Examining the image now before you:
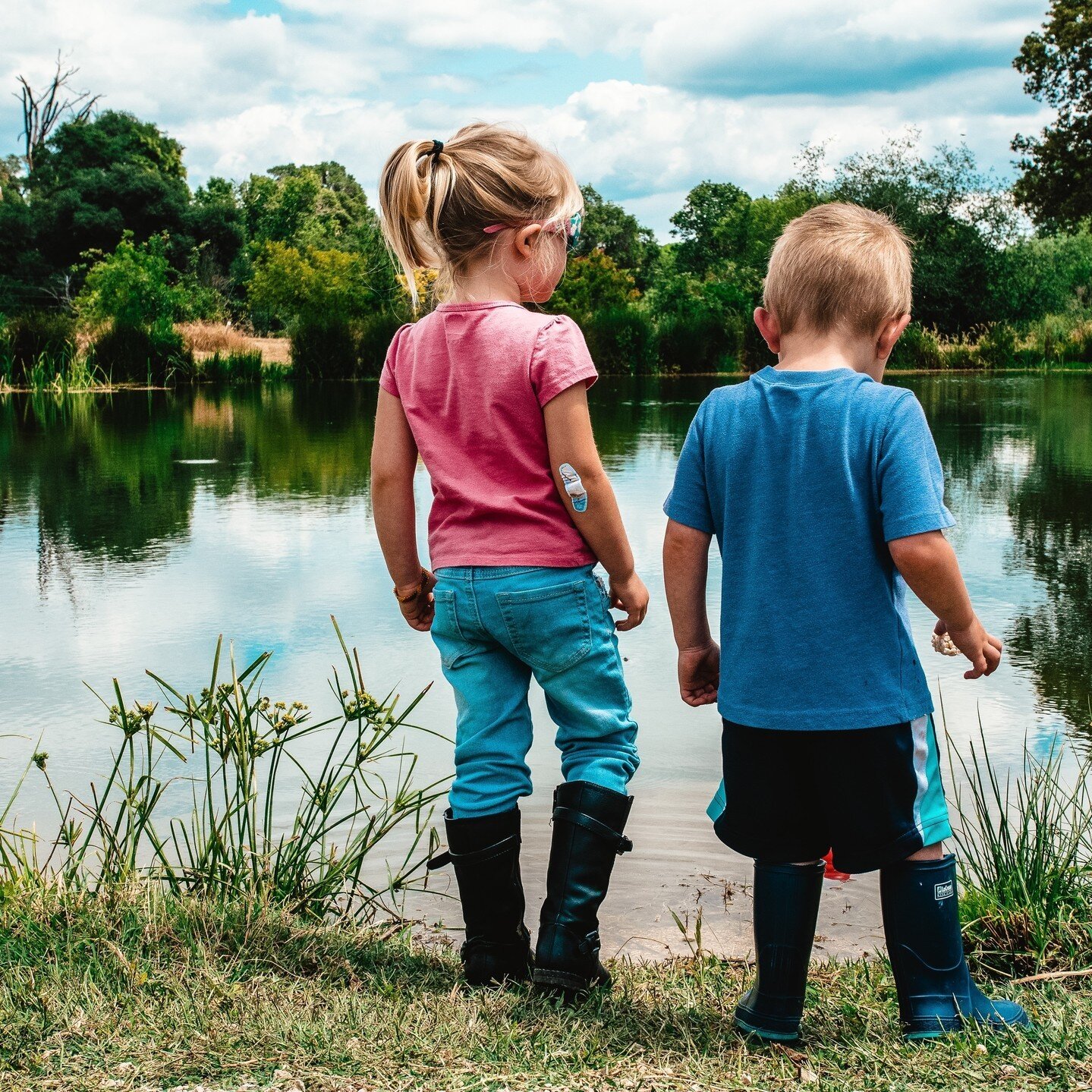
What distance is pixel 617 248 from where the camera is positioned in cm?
4925

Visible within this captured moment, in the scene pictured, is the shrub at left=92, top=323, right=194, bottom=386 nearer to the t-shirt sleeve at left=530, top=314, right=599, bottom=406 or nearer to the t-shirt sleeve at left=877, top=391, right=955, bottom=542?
the t-shirt sleeve at left=530, top=314, right=599, bottom=406

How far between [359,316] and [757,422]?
22.5 metres

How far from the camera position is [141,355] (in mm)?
18703

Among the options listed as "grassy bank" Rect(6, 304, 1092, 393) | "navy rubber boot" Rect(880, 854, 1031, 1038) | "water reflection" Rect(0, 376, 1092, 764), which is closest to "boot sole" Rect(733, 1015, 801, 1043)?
"navy rubber boot" Rect(880, 854, 1031, 1038)

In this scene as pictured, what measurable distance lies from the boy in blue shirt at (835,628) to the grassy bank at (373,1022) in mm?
107

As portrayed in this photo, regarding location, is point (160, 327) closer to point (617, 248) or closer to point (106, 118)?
point (106, 118)

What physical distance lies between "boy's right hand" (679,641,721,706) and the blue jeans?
0.13m

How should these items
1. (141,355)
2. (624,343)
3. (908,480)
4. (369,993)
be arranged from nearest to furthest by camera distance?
(908,480) < (369,993) < (141,355) < (624,343)

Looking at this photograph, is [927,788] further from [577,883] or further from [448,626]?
[448,626]

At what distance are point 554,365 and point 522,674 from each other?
1.79 feet

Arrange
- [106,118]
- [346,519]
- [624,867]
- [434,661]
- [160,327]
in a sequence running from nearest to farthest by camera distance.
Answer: [624,867] < [434,661] < [346,519] < [160,327] < [106,118]

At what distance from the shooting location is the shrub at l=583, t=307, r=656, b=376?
874 inches

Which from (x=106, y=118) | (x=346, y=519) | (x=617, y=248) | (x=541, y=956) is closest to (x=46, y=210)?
(x=106, y=118)

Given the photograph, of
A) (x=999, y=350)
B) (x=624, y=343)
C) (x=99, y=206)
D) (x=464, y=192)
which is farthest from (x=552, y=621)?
(x=99, y=206)
